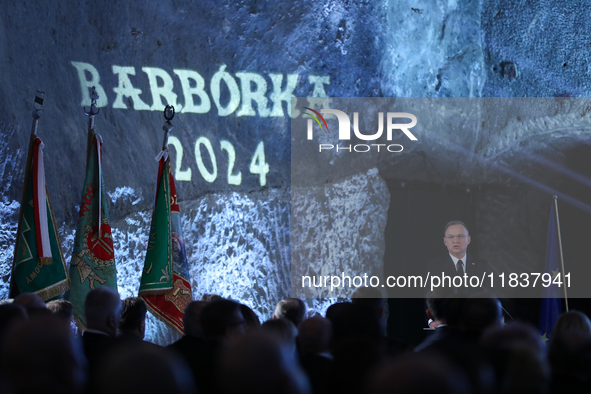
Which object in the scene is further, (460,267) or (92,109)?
(460,267)

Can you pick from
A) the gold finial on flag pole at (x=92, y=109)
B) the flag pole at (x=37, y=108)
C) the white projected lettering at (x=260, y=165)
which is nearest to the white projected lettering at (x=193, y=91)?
the white projected lettering at (x=260, y=165)

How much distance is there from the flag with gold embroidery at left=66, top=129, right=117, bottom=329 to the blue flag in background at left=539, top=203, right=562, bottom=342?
3.22m

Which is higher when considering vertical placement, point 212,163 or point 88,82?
point 88,82

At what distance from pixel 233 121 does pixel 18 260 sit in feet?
6.70

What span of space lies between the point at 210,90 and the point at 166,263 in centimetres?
158

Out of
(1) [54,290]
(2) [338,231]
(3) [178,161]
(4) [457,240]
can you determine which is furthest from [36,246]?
(4) [457,240]

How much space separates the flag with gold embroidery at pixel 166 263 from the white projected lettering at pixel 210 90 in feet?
2.51

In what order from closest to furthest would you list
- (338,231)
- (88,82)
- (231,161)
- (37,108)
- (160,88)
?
(37,108), (88,82), (160,88), (231,161), (338,231)

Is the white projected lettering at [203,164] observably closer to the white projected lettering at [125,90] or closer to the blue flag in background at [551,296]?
the white projected lettering at [125,90]

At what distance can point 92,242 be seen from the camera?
13.6 ft

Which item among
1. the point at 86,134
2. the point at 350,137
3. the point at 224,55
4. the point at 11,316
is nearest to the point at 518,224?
the point at 350,137

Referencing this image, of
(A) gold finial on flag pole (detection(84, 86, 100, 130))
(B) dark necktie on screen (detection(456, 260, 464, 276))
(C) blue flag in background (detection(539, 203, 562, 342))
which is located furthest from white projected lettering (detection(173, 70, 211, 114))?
(C) blue flag in background (detection(539, 203, 562, 342))

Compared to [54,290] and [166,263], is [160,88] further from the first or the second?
[54,290]

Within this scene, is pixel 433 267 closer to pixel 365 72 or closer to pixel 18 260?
pixel 365 72
